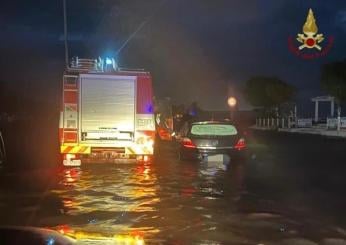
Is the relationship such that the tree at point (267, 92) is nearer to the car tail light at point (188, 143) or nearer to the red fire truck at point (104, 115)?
the car tail light at point (188, 143)

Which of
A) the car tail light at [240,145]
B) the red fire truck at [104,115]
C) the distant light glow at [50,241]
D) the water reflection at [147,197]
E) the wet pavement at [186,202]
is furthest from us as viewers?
the car tail light at [240,145]

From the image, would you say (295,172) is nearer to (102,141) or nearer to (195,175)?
(195,175)

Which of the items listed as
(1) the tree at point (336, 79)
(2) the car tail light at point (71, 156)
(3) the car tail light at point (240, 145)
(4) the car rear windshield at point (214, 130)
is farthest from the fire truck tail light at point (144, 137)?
(1) the tree at point (336, 79)

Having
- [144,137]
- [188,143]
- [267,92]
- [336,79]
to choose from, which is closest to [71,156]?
[144,137]

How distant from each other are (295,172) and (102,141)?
550 centimetres

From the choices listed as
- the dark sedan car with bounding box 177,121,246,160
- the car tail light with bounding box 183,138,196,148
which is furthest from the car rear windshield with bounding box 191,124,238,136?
the car tail light with bounding box 183,138,196,148

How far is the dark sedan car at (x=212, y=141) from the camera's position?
18.7 metres

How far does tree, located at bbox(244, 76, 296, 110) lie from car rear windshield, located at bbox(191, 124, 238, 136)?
48878 millimetres

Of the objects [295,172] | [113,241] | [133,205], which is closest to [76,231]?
[113,241]

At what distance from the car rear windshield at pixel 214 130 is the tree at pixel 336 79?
2698cm

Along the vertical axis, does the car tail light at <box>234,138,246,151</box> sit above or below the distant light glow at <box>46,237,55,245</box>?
above

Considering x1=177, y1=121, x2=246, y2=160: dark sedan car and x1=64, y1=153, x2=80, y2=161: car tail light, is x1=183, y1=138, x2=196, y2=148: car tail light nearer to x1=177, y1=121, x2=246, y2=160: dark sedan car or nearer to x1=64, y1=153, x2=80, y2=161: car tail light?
x1=177, y1=121, x2=246, y2=160: dark sedan car

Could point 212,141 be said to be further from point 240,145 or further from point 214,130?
point 240,145

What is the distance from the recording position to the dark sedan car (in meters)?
18.7
